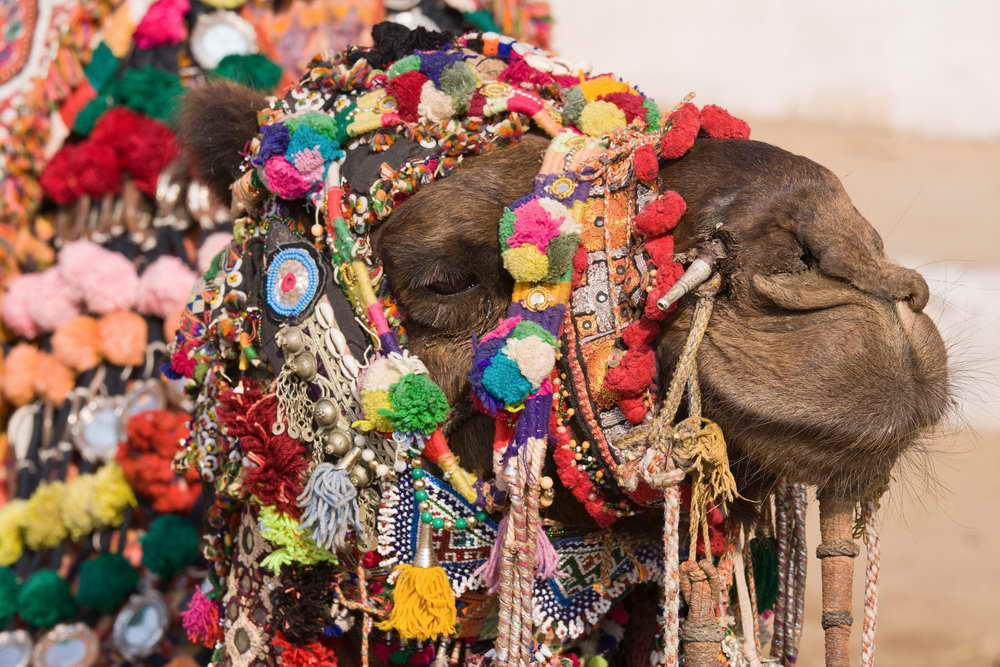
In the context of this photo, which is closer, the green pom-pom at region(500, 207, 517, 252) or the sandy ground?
the green pom-pom at region(500, 207, 517, 252)


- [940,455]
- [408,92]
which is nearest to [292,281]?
[408,92]

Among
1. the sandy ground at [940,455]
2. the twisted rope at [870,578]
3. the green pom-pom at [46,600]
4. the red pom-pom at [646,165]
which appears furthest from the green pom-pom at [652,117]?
the green pom-pom at [46,600]

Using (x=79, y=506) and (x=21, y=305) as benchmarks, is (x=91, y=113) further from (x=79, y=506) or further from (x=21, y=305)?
(x=79, y=506)

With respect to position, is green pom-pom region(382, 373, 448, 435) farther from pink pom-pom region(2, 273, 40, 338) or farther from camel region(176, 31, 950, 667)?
pink pom-pom region(2, 273, 40, 338)

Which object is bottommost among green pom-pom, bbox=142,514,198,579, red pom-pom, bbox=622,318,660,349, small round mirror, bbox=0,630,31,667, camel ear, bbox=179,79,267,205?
small round mirror, bbox=0,630,31,667

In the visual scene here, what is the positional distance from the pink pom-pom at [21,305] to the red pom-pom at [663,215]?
197 cm

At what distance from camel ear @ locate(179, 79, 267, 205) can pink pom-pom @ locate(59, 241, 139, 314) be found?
0.69m

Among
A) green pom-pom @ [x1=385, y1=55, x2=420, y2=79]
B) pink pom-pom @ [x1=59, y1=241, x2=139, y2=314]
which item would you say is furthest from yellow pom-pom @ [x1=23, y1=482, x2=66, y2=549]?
green pom-pom @ [x1=385, y1=55, x2=420, y2=79]

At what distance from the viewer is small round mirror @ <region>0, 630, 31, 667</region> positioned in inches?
120

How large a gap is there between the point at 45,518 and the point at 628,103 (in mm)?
1905

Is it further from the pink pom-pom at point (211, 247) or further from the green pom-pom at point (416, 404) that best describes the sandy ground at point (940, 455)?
the pink pom-pom at point (211, 247)

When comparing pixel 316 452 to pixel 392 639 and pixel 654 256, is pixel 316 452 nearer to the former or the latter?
pixel 392 639

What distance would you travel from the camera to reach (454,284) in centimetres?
203

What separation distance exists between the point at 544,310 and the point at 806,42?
9.45m
